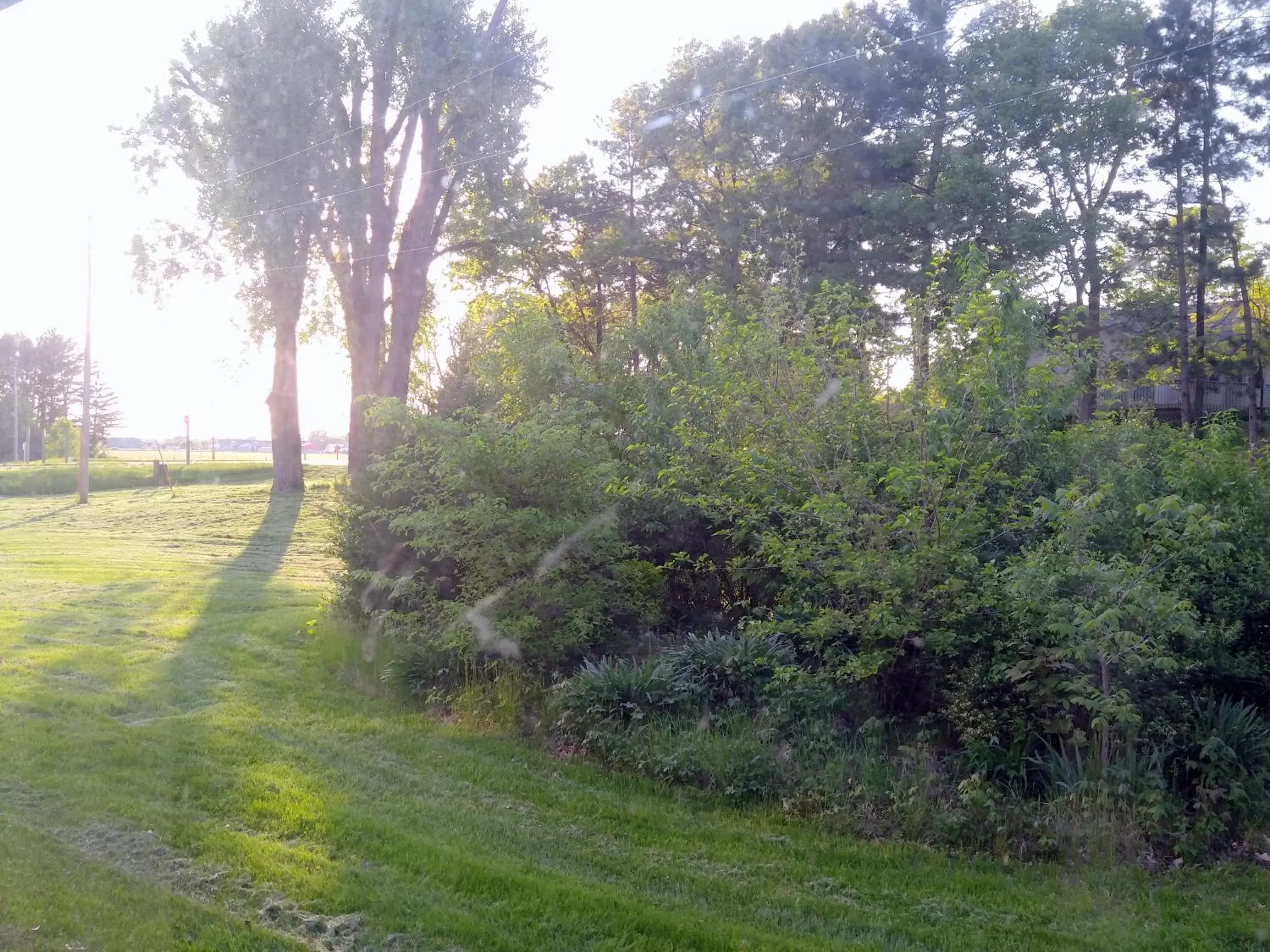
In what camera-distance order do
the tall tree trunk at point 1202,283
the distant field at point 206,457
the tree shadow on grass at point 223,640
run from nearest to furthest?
the tree shadow on grass at point 223,640, the tall tree trunk at point 1202,283, the distant field at point 206,457

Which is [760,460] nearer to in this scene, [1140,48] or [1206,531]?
[1206,531]

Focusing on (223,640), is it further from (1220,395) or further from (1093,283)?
(1220,395)

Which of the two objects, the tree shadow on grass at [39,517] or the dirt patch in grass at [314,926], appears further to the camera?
the tree shadow on grass at [39,517]

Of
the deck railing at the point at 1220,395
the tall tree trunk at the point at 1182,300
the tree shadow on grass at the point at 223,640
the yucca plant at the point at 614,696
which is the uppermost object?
the tall tree trunk at the point at 1182,300

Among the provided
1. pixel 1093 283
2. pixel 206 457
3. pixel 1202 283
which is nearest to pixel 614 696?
pixel 1093 283

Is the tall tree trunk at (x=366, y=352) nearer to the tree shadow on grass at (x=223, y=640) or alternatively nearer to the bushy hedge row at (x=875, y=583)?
the tree shadow on grass at (x=223, y=640)

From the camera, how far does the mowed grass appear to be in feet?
15.0

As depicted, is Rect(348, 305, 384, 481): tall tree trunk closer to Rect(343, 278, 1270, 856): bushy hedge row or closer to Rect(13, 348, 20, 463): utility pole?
Rect(343, 278, 1270, 856): bushy hedge row

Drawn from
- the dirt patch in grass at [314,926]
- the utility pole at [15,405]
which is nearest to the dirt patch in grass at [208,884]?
the dirt patch in grass at [314,926]

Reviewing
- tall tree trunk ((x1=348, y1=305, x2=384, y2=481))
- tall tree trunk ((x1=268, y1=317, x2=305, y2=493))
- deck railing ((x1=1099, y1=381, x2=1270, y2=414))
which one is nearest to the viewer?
tall tree trunk ((x1=348, y1=305, x2=384, y2=481))

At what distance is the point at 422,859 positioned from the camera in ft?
17.4

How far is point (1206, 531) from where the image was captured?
5.60m

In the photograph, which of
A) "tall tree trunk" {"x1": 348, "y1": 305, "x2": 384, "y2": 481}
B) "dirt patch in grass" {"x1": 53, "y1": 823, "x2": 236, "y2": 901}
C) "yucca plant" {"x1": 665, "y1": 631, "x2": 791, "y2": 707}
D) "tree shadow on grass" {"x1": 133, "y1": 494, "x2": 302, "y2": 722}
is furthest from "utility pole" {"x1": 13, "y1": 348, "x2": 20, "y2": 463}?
"dirt patch in grass" {"x1": 53, "y1": 823, "x2": 236, "y2": 901}

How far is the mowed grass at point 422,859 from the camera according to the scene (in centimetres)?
459
